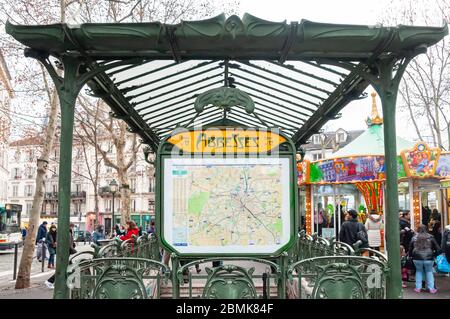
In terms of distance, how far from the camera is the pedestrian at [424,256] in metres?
11.6

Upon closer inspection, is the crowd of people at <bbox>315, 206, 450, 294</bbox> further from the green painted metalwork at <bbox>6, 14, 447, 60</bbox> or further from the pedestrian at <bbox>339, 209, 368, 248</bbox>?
the green painted metalwork at <bbox>6, 14, 447, 60</bbox>

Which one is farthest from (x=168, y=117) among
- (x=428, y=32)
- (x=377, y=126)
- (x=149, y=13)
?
(x=377, y=126)

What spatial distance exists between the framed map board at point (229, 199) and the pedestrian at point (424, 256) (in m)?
7.09

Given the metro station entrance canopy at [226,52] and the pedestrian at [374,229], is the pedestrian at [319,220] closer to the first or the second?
the pedestrian at [374,229]

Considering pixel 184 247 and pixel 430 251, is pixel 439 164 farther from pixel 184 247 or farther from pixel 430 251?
pixel 184 247

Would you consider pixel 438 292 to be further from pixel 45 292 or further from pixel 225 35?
pixel 225 35

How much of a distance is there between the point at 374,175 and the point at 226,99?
13.9 metres

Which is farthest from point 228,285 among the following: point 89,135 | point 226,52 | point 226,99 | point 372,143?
point 89,135

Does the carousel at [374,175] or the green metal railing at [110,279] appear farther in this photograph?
the carousel at [374,175]

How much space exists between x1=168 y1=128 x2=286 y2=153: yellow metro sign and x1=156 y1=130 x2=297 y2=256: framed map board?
1 cm

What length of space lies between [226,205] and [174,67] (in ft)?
6.32

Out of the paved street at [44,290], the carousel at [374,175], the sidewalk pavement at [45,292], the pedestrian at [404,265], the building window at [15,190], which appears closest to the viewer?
the paved street at [44,290]

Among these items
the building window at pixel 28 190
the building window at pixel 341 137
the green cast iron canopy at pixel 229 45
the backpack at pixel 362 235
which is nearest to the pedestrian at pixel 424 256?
the backpack at pixel 362 235
